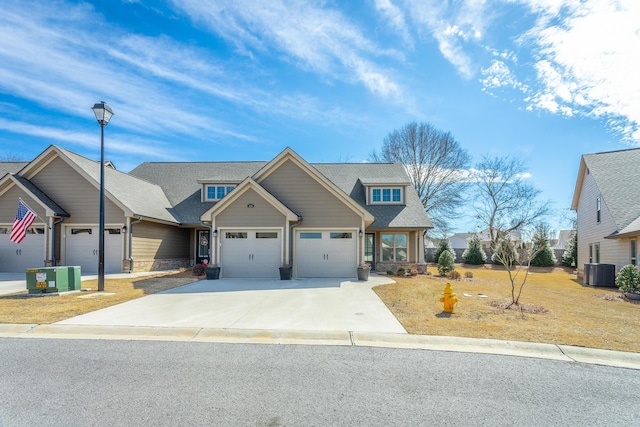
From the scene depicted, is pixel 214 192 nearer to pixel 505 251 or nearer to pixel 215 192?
pixel 215 192

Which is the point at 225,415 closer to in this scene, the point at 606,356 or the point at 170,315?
the point at 170,315

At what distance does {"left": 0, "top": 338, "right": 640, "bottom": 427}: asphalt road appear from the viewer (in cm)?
378

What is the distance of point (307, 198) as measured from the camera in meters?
17.7

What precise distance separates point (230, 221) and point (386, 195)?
10762 millimetres

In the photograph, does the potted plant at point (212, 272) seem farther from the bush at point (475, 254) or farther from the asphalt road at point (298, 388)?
the bush at point (475, 254)

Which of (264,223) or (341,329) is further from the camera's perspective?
(264,223)

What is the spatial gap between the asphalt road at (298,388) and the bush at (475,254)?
28.3 meters

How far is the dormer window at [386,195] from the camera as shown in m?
22.9

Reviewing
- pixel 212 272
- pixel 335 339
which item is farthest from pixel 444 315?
pixel 212 272

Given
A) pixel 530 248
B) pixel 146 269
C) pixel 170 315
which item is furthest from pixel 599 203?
pixel 146 269

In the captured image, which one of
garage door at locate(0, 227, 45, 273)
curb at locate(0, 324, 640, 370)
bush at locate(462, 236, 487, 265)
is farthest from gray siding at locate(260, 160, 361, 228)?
bush at locate(462, 236, 487, 265)

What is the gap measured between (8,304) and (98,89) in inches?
382

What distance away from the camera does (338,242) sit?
17.4 meters

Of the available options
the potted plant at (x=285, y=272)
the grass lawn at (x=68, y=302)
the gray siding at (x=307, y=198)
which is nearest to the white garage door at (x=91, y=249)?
the grass lawn at (x=68, y=302)
